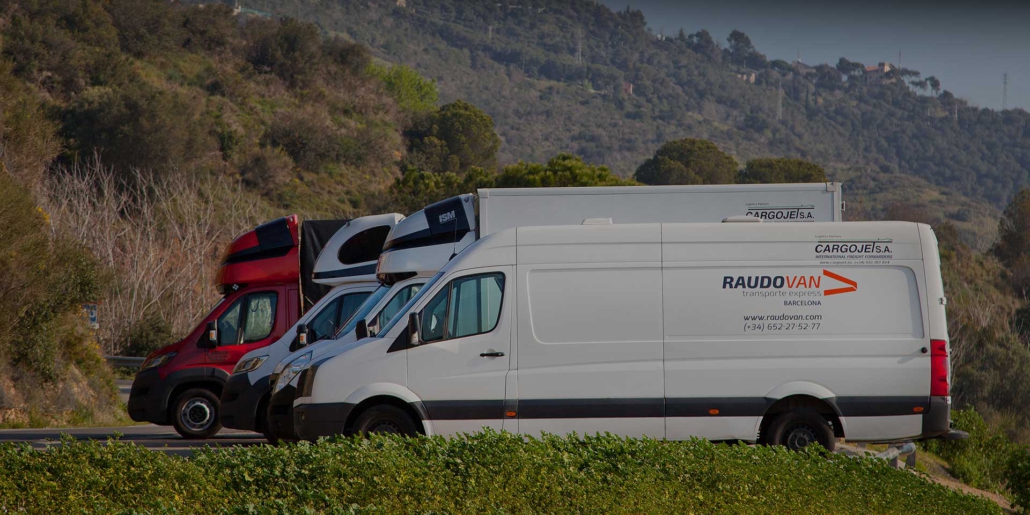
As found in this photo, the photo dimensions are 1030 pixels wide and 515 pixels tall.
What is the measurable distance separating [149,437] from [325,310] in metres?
3.90

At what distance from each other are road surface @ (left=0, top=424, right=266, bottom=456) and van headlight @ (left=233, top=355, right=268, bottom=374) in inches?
45.7

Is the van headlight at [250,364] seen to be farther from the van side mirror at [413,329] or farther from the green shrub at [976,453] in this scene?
the green shrub at [976,453]

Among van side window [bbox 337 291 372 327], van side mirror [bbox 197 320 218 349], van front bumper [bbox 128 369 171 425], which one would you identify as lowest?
van front bumper [bbox 128 369 171 425]

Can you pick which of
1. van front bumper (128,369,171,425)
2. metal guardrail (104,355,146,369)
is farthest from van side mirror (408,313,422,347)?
metal guardrail (104,355,146,369)

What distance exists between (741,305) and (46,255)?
14.1 metres

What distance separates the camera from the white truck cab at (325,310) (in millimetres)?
12594

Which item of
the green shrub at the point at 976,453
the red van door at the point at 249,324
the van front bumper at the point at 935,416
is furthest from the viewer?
the green shrub at the point at 976,453

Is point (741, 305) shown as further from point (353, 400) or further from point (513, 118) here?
point (513, 118)

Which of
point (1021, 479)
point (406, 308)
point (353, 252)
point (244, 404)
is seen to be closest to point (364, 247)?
point (353, 252)

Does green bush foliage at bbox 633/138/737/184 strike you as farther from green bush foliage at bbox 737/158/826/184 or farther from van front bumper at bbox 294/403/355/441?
van front bumper at bbox 294/403/355/441

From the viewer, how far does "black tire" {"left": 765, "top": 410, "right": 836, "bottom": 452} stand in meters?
10.1

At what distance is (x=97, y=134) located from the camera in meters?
45.6

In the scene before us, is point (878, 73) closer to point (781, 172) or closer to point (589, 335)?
point (781, 172)

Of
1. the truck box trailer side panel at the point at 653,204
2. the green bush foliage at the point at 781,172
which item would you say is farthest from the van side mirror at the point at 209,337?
the green bush foliage at the point at 781,172
